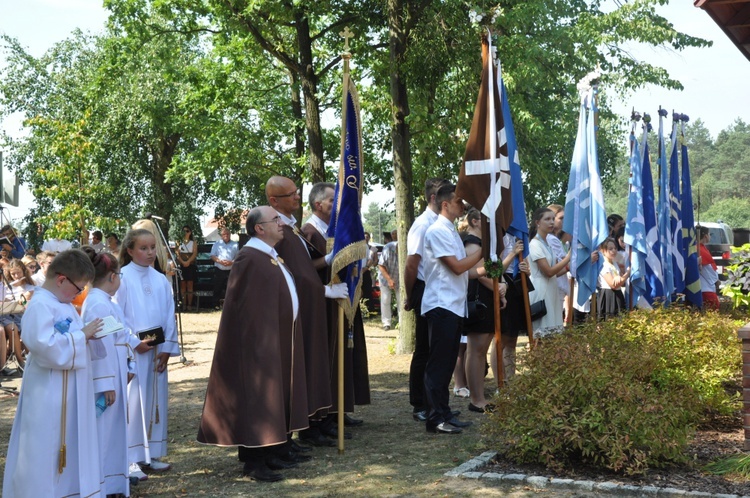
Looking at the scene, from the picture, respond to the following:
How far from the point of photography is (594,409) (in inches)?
254

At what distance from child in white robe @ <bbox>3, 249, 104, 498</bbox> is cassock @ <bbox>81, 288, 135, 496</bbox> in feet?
1.31

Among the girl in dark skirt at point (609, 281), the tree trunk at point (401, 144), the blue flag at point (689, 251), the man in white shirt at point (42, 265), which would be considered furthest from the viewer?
the blue flag at point (689, 251)

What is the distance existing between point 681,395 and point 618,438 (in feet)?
4.10

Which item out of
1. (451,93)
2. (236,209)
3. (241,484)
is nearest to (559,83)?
(451,93)

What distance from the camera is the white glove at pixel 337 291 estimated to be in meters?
7.85

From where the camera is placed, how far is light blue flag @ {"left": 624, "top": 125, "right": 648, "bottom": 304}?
487 inches

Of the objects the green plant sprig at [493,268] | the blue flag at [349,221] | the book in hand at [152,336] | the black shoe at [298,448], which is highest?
the blue flag at [349,221]

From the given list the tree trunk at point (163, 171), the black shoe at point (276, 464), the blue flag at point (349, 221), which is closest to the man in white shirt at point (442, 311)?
the blue flag at point (349, 221)

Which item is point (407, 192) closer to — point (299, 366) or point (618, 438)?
point (299, 366)

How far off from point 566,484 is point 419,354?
119 inches

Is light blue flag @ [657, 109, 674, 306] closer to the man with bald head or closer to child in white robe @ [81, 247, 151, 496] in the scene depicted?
the man with bald head

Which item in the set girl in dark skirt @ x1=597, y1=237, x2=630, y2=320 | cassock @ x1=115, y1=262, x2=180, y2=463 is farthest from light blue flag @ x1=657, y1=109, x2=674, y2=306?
cassock @ x1=115, y1=262, x2=180, y2=463

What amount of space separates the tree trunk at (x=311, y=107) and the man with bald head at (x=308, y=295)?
1034 centimetres

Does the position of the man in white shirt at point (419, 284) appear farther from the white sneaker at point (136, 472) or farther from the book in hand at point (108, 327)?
the book in hand at point (108, 327)
